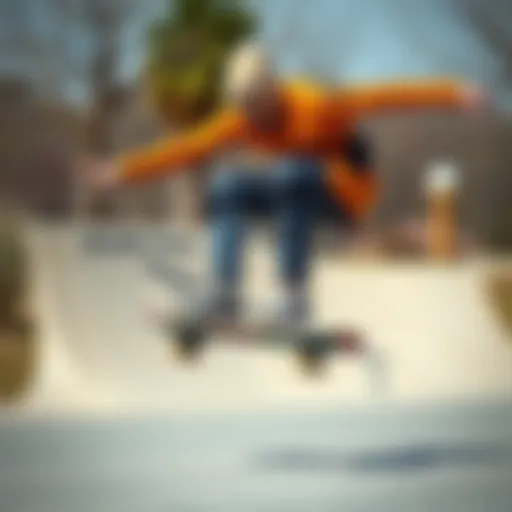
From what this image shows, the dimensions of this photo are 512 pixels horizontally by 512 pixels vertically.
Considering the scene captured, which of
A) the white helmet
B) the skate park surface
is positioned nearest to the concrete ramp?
→ the skate park surface

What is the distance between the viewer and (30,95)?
1530mm

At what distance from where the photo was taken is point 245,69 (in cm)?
156

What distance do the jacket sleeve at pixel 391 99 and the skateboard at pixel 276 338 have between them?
12.1 inches

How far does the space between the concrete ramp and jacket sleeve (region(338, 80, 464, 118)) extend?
8.6 inches

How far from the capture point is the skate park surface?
1.50 meters

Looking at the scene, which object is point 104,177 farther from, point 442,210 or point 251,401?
point 442,210

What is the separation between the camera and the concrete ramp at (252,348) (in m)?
1.52

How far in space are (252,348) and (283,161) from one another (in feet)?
0.85

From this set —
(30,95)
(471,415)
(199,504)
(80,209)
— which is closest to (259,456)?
(199,504)

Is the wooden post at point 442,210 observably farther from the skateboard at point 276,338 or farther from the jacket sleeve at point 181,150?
the jacket sleeve at point 181,150

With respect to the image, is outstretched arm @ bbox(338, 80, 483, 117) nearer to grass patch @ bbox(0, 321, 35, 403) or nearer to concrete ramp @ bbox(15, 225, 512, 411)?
concrete ramp @ bbox(15, 225, 512, 411)

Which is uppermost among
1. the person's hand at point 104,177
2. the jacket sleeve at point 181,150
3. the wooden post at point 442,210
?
the jacket sleeve at point 181,150

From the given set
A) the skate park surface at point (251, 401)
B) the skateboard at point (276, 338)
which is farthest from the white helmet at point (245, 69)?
the skateboard at point (276, 338)

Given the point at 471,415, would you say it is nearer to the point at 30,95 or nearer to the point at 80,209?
the point at 80,209
